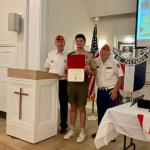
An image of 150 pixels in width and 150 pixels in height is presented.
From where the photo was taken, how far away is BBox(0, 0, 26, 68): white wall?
4.38m

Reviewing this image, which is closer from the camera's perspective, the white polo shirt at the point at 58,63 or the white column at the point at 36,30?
the white polo shirt at the point at 58,63

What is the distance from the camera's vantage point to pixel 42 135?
338 cm

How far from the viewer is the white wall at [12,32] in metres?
4.38

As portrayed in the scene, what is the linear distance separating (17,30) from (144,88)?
109 inches

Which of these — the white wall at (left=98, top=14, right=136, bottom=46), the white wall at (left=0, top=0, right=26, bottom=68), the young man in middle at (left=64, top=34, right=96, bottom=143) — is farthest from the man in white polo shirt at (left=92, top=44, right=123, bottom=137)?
the white wall at (left=98, top=14, right=136, bottom=46)

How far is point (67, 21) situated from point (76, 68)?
2768 mm

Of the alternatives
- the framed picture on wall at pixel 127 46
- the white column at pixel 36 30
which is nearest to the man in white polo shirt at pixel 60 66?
the white column at pixel 36 30

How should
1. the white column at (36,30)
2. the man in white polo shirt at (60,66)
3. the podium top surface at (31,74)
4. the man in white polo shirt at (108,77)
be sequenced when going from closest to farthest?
1. the podium top surface at (31,74)
2. the man in white polo shirt at (108,77)
3. the man in white polo shirt at (60,66)
4. the white column at (36,30)

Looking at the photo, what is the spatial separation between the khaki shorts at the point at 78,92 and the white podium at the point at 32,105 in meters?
0.29

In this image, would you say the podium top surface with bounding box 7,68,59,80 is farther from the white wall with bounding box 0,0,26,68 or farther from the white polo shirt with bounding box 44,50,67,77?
the white wall with bounding box 0,0,26,68

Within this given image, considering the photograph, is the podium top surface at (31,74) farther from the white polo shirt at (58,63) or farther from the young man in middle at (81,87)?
the young man in middle at (81,87)

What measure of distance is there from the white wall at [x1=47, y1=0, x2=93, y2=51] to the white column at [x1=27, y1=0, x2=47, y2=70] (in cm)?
30

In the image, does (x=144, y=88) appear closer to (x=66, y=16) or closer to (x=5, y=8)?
(x=66, y=16)

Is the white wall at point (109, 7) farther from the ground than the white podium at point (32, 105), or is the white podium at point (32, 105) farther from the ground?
the white wall at point (109, 7)
